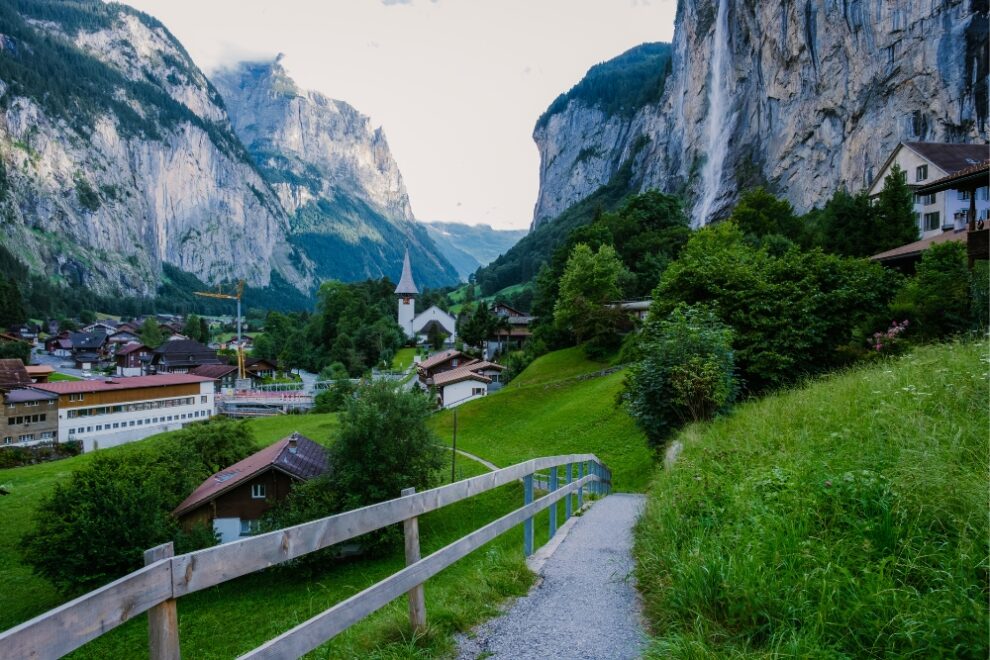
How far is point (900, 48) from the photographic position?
5862cm

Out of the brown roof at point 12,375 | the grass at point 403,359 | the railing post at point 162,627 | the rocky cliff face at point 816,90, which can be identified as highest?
the rocky cliff face at point 816,90

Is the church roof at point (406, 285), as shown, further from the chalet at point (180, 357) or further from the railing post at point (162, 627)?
the railing post at point (162, 627)

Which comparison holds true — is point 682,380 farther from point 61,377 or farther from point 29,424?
point 61,377

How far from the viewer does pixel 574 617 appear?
200 inches

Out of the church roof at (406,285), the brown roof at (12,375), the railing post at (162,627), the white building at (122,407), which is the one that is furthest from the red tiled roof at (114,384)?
the railing post at (162,627)

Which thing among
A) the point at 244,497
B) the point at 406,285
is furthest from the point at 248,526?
the point at 406,285

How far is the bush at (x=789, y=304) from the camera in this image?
19.5 m

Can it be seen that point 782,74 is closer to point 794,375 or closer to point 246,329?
point 794,375

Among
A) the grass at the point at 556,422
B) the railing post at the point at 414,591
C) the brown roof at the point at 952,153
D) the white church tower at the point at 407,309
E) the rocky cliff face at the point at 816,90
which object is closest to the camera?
the railing post at the point at 414,591

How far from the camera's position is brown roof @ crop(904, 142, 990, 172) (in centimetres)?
4603

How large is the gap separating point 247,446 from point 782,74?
244ft

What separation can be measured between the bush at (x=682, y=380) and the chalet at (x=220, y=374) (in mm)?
69172

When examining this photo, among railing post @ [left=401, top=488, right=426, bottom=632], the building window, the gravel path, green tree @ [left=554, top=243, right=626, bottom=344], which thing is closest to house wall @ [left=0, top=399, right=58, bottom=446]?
the building window

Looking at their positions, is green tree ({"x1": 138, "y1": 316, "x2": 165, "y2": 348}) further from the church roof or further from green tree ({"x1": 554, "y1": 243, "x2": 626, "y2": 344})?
green tree ({"x1": 554, "y1": 243, "x2": 626, "y2": 344})
